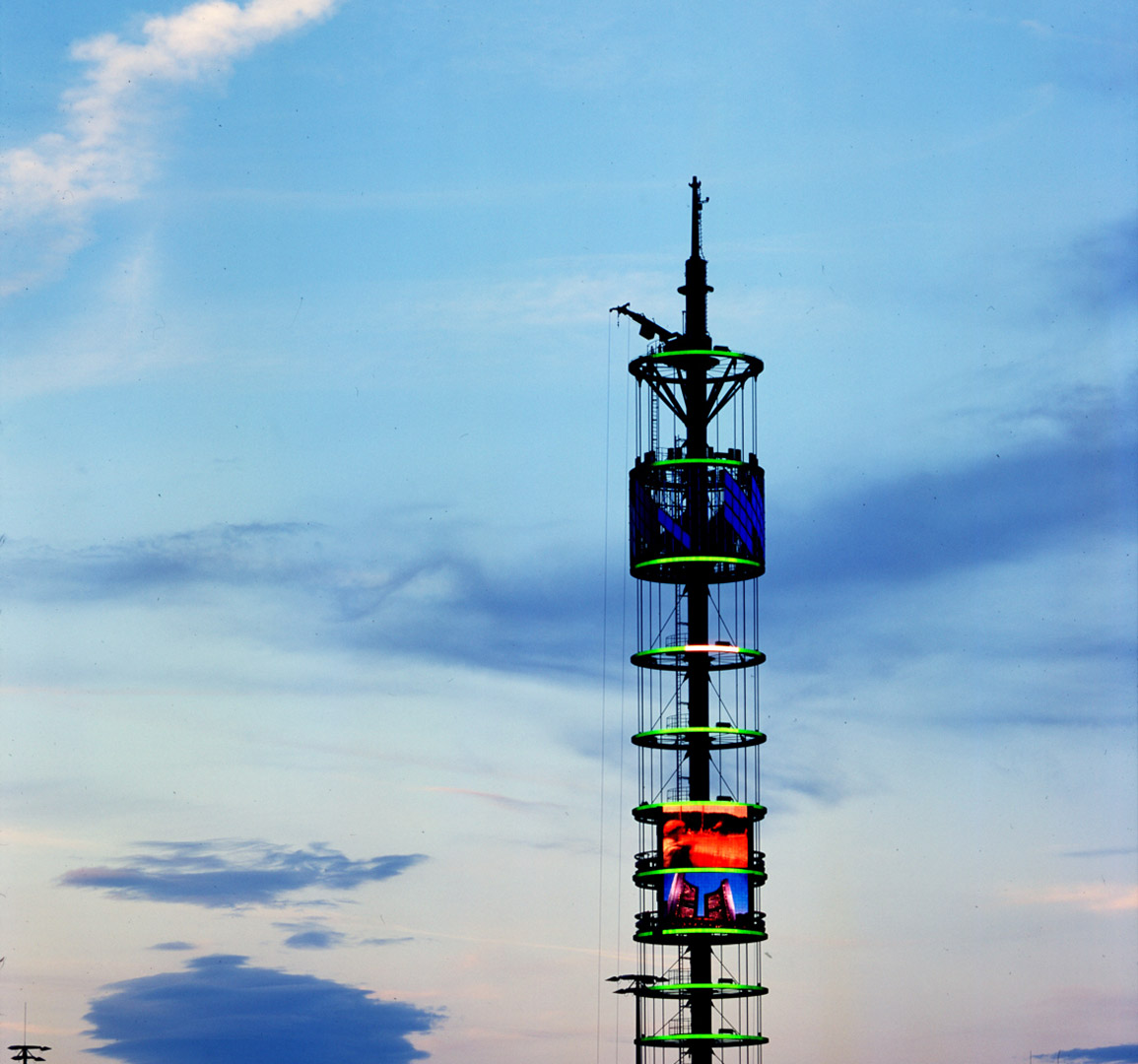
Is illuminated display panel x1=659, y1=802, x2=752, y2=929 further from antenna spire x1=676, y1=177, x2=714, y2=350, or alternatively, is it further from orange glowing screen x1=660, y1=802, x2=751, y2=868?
antenna spire x1=676, y1=177, x2=714, y2=350

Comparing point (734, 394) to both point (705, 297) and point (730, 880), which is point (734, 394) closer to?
point (705, 297)

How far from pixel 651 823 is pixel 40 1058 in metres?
68.2

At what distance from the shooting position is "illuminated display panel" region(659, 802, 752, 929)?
136 metres

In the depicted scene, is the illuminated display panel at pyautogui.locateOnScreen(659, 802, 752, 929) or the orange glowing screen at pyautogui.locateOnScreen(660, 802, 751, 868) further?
the orange glowing screen at pyautogui.locateOnScreen(660, 802, 751, 868)

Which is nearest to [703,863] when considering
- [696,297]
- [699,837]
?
[699,837]

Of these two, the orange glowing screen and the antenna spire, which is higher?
the antenna spire

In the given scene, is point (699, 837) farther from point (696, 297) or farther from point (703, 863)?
point (696, 297)

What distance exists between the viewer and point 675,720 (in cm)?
13812

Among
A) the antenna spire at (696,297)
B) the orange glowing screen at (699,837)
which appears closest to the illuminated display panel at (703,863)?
the orange glowing screen at (699,837)

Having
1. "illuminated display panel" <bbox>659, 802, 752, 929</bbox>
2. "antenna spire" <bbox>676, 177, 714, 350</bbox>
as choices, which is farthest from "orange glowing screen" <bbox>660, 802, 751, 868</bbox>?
"antenna spire" <bbox>676, 177, 714, 350</bbox>

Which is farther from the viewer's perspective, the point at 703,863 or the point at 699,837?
the point at 699,837

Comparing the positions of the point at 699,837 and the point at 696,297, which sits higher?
the point at 696,297

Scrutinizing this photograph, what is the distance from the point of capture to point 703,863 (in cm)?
13588

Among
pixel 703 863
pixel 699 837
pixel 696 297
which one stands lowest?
pixel 703 863
